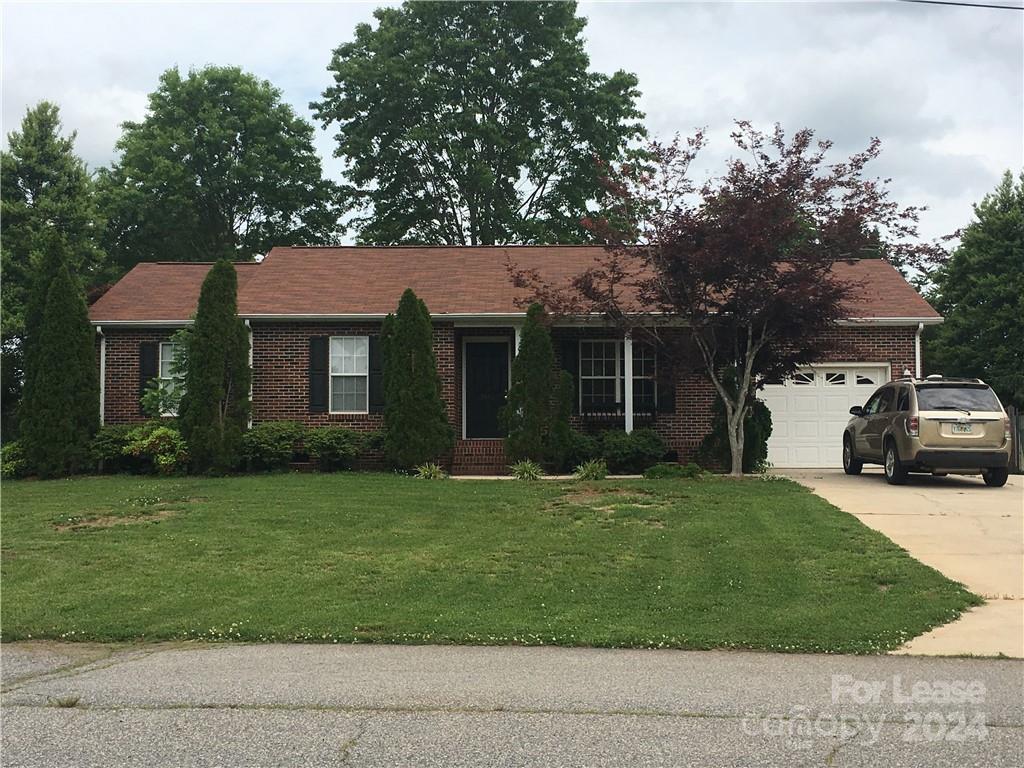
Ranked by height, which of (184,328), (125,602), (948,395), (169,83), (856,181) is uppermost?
(169,83)

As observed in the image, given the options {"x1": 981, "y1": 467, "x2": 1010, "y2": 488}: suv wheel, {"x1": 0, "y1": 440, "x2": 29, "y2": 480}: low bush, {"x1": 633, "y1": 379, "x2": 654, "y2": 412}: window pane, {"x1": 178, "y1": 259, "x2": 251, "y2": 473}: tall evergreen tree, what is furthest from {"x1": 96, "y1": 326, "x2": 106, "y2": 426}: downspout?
{"x1": 981, "y1": 467, "x2": 1010, "y2": 488}: suv wheel

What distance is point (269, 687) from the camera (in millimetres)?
5527

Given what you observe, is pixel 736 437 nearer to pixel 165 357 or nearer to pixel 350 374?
pixel 350 374

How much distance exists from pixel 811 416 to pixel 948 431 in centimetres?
527

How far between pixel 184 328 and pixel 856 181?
43.4 feet

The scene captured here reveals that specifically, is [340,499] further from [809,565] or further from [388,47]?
[388,47]

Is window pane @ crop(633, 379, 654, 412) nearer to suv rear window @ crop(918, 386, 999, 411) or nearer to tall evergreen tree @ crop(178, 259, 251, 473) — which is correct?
suv rear window @ crop(918, 386, 999, 411)

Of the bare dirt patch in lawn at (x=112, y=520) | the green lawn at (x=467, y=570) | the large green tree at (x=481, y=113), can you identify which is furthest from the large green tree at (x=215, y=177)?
the bare dirt patch in lawn at (x=112, y=520)

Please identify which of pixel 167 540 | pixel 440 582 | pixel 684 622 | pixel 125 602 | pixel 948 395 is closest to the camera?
pixel 684 622

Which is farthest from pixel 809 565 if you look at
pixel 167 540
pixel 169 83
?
pixel 169 83

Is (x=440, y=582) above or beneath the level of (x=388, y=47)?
beneath

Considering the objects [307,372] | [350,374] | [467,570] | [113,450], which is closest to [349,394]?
[350,374]

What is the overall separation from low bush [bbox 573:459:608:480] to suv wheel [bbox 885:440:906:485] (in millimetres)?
4729

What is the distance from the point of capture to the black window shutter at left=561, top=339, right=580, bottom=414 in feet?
61.8
